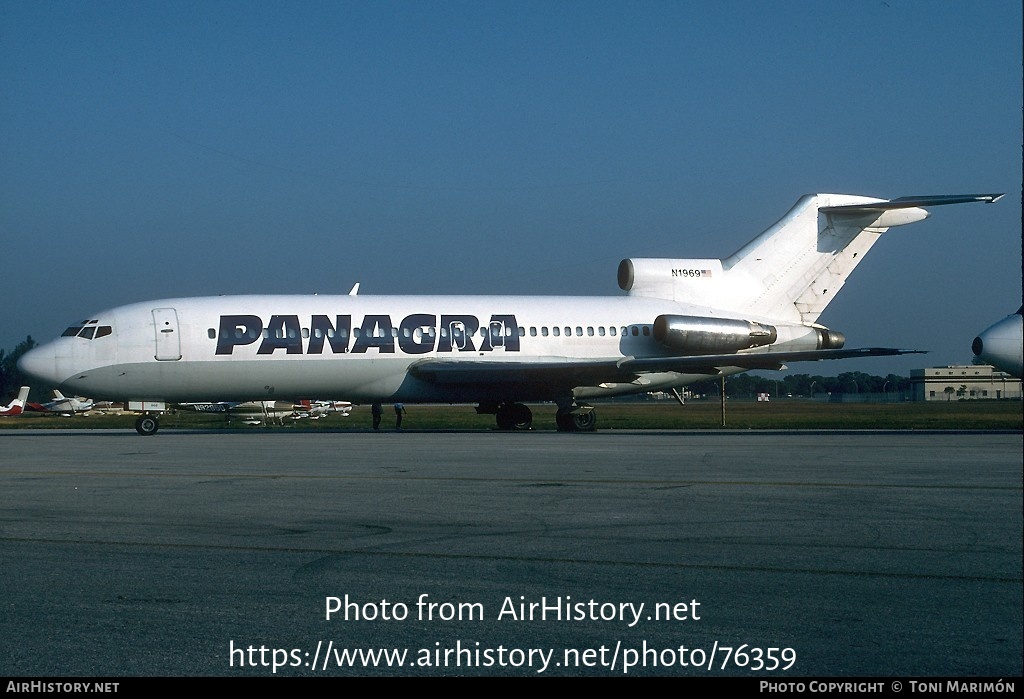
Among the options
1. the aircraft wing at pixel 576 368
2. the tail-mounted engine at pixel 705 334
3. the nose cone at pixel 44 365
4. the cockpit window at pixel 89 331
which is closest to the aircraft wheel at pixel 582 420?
the aircraft wing at pixel 576 368

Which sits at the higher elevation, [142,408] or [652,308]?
[652,308]

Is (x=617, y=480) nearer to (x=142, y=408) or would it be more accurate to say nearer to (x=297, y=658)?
(x=297, y=658)

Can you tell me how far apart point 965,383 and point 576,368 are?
390 inches

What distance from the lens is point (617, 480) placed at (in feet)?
45.3

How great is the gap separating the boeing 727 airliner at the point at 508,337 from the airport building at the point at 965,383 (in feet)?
4.42

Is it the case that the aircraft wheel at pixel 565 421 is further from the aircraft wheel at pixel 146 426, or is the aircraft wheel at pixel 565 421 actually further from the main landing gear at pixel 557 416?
the aircraft wheel at pixel 146 426

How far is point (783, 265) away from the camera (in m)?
34.8

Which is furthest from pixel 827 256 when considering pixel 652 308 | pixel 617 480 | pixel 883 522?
pixel 883 522

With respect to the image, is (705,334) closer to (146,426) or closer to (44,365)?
(146,426)

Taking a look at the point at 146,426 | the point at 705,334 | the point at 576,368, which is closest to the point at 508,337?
the point at 576,368

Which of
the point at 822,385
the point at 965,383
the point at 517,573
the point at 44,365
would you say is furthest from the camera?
the point at 822,385
